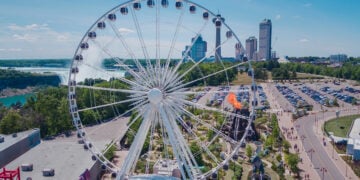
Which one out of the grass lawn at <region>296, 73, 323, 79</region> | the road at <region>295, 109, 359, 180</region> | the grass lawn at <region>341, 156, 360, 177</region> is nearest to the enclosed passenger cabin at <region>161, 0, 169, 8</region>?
the road at <region>295, 109, 359, 180</region>

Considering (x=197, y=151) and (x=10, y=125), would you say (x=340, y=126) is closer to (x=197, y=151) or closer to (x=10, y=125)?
(x=197, y=151)

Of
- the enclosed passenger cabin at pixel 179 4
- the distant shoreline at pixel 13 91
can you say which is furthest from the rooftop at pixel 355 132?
the distant shoreline at pixel 13 91

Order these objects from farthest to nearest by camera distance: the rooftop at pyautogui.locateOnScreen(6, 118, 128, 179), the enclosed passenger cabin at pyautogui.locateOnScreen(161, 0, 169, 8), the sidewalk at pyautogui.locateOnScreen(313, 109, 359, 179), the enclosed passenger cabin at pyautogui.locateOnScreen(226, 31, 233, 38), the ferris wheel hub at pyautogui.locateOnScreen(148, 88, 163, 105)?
the sidewalk at pyautogui.locateOnScreen(313, 109, 359, 179) → the rooftop at pyautogui.locateOnScreen(6, 118, 128, 179) → the enclosed passenger cabin at pyautogui.locateOnScreen(161, 0, 169, 8) → the enclosed passenger cabin at pyautogui.locateOnScreen(226, 31, 233, 38) → the ferris wheel hub at pyautogui.locateOnScreen(148, 88, 163, 105)

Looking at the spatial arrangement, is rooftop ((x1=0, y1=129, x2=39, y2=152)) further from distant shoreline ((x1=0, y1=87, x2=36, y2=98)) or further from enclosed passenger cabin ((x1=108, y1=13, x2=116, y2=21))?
distant shoreline ((x1=0, y1=87, x2=36, y2=98))

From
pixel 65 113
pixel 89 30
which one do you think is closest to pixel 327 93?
pixel 65 113

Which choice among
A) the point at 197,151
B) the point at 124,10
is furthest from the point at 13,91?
the point at 124,10

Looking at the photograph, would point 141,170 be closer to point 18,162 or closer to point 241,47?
Answer: point 18,162
